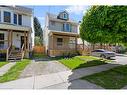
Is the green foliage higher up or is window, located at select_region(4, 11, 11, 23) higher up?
window, located at select_region(4, 11, 11, 23)

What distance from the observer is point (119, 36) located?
9.64 meters

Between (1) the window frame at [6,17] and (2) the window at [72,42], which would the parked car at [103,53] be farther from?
(1) the window frame at [6,17]

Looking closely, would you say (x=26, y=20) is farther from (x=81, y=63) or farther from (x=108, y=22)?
(x=108, y=22)

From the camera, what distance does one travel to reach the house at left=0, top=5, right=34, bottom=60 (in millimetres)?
19219

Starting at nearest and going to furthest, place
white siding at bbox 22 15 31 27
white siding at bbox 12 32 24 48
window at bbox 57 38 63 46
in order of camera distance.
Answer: white siding at bbox 12 32 24 48
white siding at bbox 22 15 31 27
window at bbox 57 38 63 46

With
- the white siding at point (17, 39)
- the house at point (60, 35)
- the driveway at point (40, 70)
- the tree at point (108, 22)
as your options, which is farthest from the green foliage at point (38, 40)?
the tree at point (108, 22)

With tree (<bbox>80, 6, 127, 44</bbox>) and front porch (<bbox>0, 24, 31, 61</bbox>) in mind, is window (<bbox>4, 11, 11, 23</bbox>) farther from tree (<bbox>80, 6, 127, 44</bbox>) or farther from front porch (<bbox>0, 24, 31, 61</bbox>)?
tree (<bbox>80, 6, 127, 44</bbox>)

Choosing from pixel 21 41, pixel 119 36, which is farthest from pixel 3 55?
pixel 119 36

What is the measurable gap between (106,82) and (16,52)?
12554mm

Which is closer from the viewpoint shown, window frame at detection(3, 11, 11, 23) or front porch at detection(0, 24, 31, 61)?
front porch at detection(0, 24, 31, 61)

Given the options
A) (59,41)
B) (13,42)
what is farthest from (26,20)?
(59,41)

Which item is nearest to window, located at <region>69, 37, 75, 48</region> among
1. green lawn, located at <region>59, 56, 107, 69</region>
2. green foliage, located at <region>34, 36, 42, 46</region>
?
green lawn, located at <region>59, 56, 107, 69</region>
